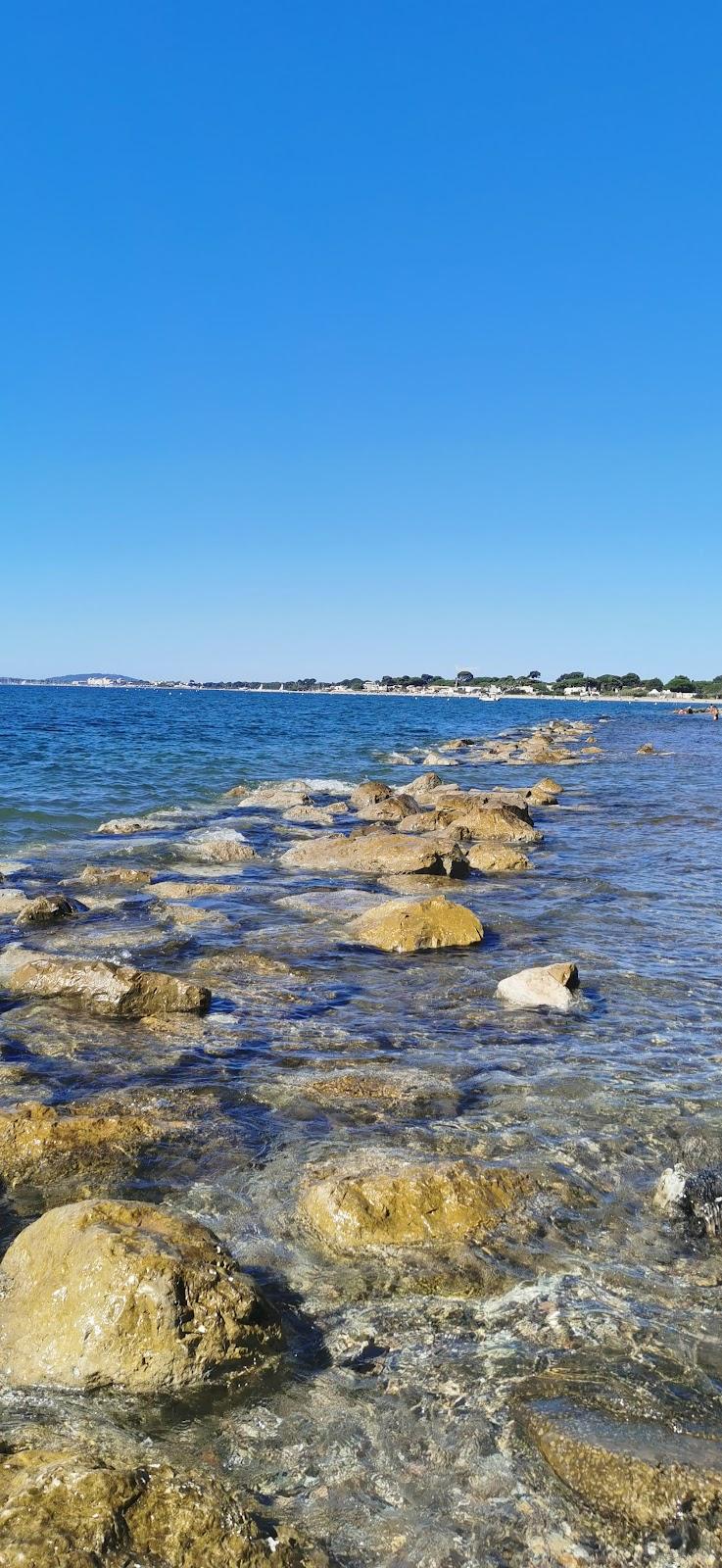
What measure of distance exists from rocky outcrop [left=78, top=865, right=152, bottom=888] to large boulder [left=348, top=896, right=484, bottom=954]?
435cm

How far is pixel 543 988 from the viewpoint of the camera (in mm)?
8391

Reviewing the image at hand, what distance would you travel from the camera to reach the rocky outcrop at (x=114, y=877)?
44.1 feet

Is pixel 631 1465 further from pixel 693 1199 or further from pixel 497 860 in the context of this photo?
pixel 497 860

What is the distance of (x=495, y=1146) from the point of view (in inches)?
217

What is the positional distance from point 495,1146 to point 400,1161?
813mm

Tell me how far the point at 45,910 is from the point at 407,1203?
778cm

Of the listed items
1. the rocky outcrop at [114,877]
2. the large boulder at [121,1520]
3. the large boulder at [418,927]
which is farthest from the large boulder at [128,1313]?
the rocky outcrop at [114,877]

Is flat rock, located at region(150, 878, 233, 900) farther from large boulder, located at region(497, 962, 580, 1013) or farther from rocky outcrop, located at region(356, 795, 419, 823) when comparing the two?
rocky outcrop, located at region(356, 795, 419, 823)

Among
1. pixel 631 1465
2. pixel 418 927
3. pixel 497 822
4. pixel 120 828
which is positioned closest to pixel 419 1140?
pixel 631 1465

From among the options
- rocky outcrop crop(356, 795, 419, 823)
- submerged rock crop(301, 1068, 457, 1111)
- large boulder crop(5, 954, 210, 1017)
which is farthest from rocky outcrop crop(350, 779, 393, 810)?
submerged rock crop(301, 1068, 457, 1111)

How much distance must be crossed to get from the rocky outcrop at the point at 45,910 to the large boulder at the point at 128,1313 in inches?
299

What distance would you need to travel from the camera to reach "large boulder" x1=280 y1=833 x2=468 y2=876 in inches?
572

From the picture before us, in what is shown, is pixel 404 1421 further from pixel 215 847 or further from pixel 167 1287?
pixel 215 847

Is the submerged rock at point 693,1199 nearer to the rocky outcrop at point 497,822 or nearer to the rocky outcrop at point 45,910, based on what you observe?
the rocky outcrop at point 45,910
